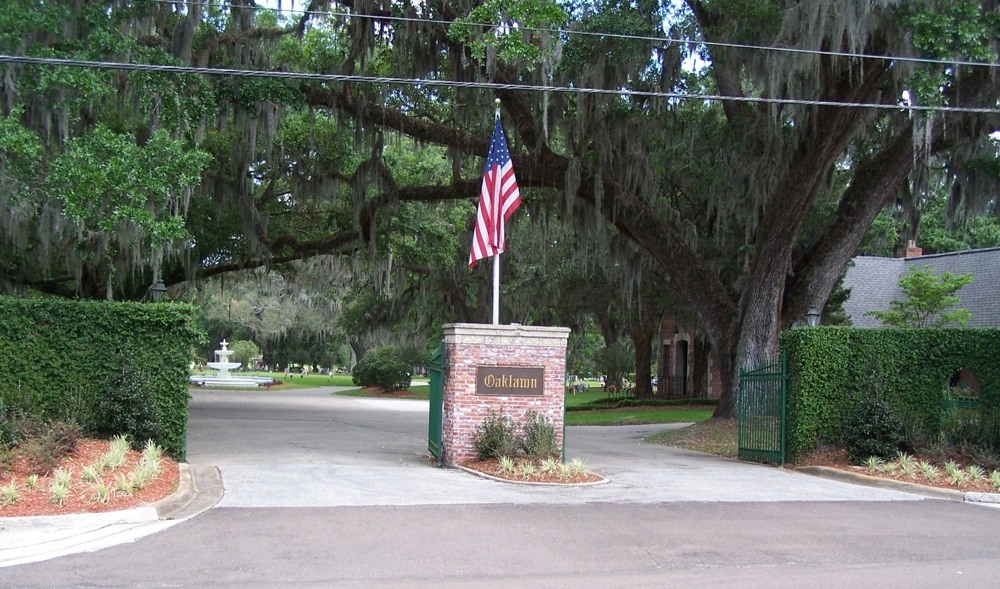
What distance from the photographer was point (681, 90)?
19234 millimetres

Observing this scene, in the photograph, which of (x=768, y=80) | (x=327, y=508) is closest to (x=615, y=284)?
(x=768, y=80)

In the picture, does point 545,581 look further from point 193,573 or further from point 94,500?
point 94,500

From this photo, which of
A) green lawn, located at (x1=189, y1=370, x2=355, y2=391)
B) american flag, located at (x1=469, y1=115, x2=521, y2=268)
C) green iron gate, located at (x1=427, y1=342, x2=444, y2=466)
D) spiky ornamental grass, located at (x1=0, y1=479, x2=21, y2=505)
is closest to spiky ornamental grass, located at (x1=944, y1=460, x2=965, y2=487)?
american flag, located at (x1=469, y1=115, x2=521, y2=268)

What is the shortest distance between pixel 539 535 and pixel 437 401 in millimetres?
5872

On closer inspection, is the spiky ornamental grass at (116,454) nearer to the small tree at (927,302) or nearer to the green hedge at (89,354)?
the green hedge at (89,354)

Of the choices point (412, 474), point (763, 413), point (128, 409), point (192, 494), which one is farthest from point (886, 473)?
point (128, 409)

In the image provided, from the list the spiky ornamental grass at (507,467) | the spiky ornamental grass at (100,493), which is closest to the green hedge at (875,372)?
the spiky ornamental grass at (507,467)

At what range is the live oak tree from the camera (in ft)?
46.1

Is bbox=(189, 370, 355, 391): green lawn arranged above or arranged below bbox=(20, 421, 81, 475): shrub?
below

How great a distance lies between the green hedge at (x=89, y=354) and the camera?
1223cm

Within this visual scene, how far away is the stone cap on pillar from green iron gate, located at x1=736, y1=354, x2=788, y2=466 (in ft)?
13.9

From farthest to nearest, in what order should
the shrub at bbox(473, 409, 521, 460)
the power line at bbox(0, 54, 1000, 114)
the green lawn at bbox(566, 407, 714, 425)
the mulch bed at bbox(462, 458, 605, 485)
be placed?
the green lawn at bbox(566, 407, 714, 425), the shrub at bbox(473, 409, 521, 460), the mulch bed at bbox(462, 458, 605, 485), the power line at bbox(0, 54, 1000, 114)

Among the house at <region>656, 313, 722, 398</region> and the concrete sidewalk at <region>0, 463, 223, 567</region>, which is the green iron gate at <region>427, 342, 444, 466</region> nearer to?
the concrete sidewalk at <region>0, 463, 223, 567</region>

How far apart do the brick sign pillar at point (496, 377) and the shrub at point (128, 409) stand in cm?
432
